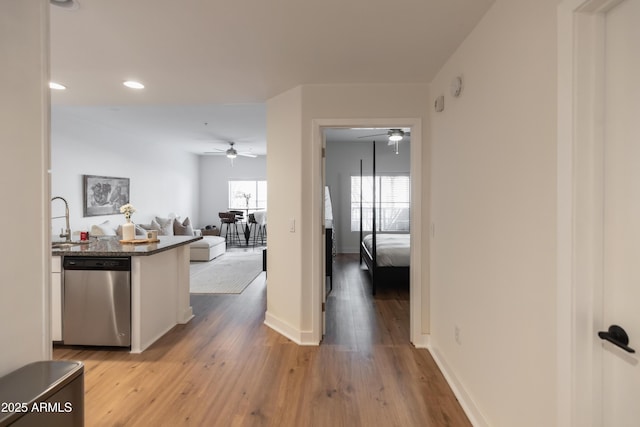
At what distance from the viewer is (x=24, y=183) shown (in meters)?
1.27

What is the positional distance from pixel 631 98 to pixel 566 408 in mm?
1102

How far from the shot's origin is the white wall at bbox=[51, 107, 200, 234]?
5.03m

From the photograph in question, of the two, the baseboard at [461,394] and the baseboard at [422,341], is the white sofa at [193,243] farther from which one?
the baseboard at [461,394]

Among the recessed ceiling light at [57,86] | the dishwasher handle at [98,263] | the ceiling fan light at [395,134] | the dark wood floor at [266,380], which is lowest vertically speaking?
the dark wood floor at [266,380]

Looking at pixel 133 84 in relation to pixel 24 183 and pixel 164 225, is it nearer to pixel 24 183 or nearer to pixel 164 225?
pixel 24 183

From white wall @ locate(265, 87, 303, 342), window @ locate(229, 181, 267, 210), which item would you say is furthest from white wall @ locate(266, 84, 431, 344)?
window @ locate(229, 181, 267, 210)

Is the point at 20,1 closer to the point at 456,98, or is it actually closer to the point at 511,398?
the point at 456,98

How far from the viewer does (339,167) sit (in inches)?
314

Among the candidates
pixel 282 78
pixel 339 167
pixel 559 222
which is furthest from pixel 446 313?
pixel 339 167

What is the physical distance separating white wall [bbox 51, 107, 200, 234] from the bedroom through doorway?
4.05 meters

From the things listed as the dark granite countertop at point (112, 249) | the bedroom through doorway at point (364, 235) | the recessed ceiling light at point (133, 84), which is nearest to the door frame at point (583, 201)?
the bedroom through doorway at point (364, 235)

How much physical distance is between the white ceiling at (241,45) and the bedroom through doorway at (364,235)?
112cm

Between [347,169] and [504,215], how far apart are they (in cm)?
641

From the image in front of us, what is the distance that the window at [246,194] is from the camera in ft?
33.0
